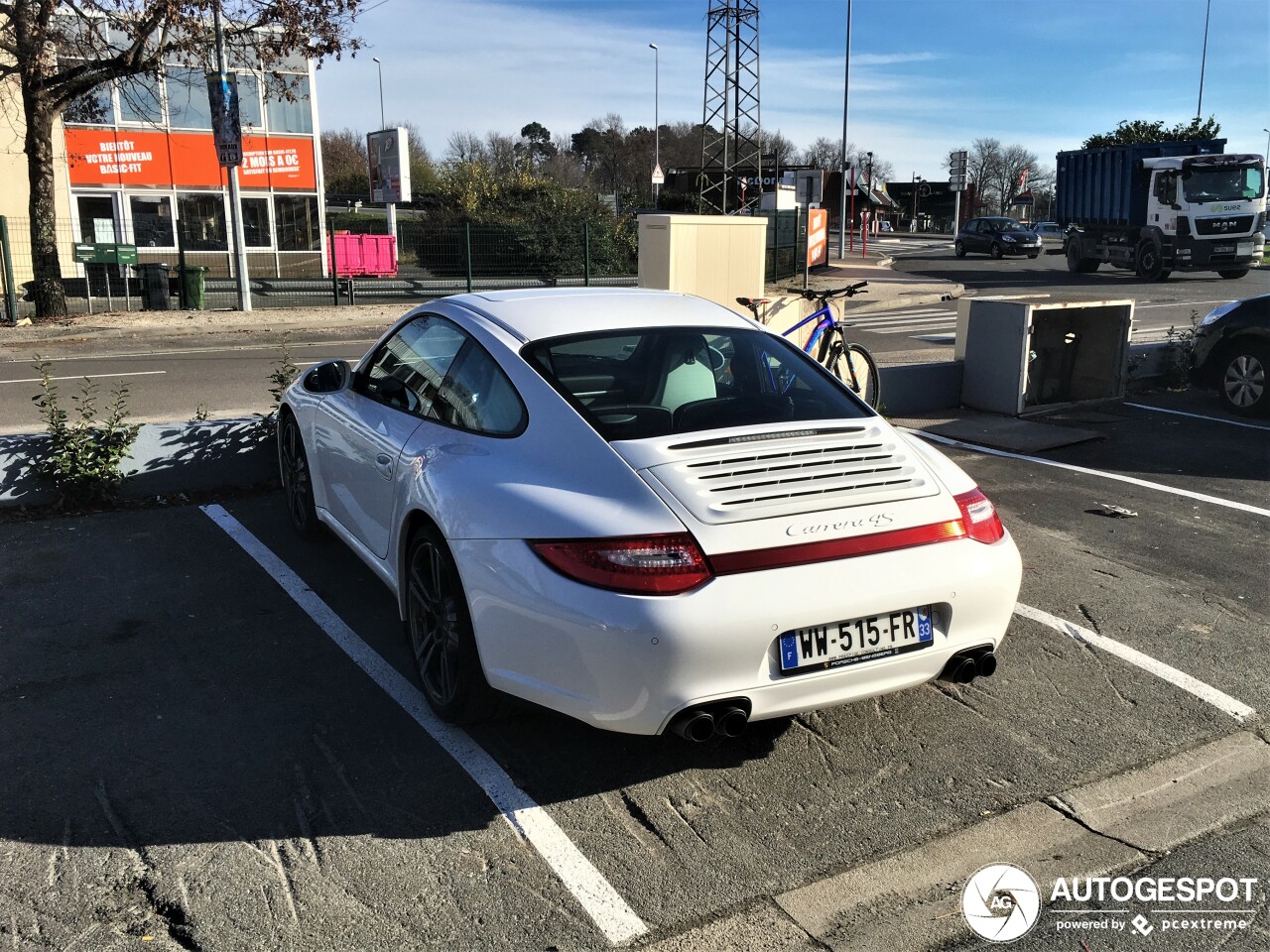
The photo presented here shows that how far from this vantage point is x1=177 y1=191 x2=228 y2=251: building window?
2722 cm

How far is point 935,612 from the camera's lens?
11.0ft

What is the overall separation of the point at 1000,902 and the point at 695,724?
968 mm

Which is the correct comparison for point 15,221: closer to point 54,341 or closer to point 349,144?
point 54,341

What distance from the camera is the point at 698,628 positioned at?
3.00 metres

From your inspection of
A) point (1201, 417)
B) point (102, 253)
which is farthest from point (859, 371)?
point (102, 253)

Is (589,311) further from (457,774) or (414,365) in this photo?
(457,774)

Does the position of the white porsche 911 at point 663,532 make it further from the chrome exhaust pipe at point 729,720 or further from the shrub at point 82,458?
the shrub at point 82,458

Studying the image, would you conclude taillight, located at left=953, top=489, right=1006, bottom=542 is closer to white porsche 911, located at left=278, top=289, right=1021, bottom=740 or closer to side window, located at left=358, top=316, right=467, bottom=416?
white porsche 911, located at left=278, top=289, right=1021, bottom=740

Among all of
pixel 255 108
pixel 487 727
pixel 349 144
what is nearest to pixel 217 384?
pixel 487 727

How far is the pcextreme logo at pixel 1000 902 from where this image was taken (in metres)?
2.81

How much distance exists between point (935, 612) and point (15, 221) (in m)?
21.3

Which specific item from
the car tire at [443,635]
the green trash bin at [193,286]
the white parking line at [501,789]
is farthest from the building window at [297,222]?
the car tire at [443,635]

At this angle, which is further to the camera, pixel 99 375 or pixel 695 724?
pixel 99 375

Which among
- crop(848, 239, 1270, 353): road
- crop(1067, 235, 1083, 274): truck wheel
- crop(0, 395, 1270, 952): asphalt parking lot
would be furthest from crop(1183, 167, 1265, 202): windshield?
crop(0, 395, 1270, 952): asphalt parking lot
